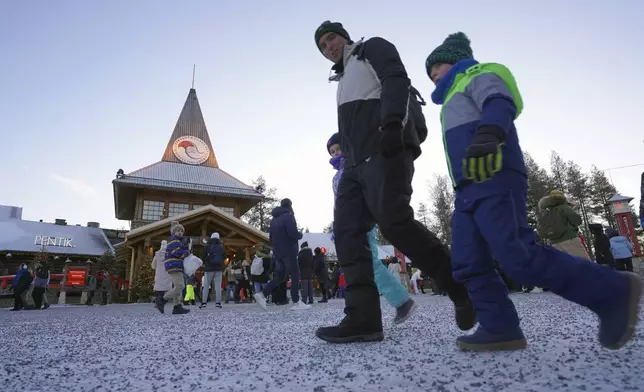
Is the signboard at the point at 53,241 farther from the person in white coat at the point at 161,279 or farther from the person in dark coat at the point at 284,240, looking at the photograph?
the person in dark coat at the point at 284,240

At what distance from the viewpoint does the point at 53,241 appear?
25141 millimetres

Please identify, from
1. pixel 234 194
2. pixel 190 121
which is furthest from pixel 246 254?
pixel 190 121

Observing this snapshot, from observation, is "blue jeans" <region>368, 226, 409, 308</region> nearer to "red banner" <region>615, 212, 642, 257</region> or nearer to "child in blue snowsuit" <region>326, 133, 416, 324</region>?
"child in blue snowsuit" <region>326, 133, 416, 324</region>

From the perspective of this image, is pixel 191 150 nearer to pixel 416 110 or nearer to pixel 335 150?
pixel 335 150

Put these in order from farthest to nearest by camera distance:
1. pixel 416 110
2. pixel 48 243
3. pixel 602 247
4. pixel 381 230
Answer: pixel 48 243 < pixel 602 247 < pixel 416 110 < pixel 381 230

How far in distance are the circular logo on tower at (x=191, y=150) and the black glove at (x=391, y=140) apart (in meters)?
25.5

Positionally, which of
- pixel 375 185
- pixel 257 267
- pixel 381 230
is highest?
pixel 375 185

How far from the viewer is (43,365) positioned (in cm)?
174

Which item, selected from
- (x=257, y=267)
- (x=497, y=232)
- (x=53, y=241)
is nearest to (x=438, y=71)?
(x=497, y=232)

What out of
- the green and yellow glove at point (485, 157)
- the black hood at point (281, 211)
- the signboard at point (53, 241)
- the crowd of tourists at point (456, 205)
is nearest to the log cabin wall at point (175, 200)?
the signboard at point (53, 241)

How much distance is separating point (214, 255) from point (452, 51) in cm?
777

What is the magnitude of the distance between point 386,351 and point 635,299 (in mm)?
997

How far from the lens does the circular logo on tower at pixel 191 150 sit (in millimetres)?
25859

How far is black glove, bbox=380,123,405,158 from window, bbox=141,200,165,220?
21991mm
